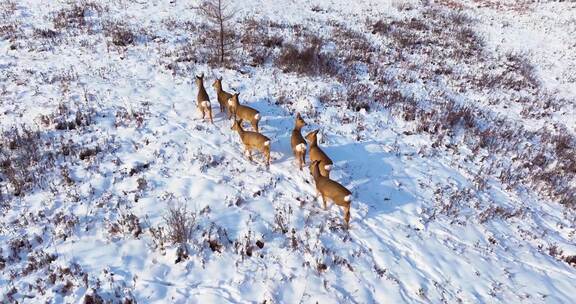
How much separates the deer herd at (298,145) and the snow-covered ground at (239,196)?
0.34 metres

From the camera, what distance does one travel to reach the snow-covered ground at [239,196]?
615cm

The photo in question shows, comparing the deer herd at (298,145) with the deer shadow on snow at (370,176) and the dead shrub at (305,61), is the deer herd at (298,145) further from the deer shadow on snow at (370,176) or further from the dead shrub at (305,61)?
the dead shrub at (305,61)

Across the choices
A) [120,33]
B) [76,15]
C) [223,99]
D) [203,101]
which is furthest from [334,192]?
[76,15]

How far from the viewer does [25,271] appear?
5816 mm

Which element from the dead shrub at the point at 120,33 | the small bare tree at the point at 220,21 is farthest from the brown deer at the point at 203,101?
the dead shrub at the point at 120,33

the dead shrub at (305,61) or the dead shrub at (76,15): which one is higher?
the dead shrub at (76,15)

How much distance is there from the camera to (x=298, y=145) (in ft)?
27.9

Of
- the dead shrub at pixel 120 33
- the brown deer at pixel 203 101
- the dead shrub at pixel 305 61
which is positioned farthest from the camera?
the dead shrub at pixel 120 33

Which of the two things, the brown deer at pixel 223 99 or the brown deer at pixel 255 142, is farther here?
the brown deer at pixel 223 99

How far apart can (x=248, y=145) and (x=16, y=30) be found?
39.8 feet

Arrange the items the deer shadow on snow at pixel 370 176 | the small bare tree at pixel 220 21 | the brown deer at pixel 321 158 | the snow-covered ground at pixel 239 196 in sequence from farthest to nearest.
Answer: the small bare tree at pixel 220 21 → the deer shadow on snow at pixel 370 176 → the brown deer at pixel 321 158 → the snow-covered ground at pixel 239 196

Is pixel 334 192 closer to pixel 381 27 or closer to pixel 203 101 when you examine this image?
pixel 203 101

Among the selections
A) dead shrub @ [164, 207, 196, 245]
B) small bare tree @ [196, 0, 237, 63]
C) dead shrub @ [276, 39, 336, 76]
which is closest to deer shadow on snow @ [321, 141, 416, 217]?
dead shrub @ [164, 207, 196, 245]

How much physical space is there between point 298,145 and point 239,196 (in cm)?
172
